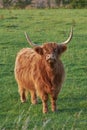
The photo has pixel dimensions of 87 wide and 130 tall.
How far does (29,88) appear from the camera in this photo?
8.80 meters

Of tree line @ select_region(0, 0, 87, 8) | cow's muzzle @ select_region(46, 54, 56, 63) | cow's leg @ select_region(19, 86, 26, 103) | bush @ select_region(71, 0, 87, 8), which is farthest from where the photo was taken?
tree line @ select_region(0, 0, 87, 8)

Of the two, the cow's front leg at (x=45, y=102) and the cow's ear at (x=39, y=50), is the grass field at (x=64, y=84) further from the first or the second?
the cow's ear at (x=39, y=50)

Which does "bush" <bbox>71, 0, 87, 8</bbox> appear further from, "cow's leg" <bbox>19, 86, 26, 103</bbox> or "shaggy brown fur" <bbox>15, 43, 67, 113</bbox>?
"shaggy brown fur" <bbox>15, 43, 67, 113</bbox>

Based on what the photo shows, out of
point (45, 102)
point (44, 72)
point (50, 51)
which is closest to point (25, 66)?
point (44, 72)

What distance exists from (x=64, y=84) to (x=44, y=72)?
204cm

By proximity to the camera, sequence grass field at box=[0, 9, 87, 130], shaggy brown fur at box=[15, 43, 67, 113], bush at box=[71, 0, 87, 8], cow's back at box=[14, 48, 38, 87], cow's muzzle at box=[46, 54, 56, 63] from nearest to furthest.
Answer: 1. grass field at box=[0, 9, 87, 130]
2. cow's muzzle at box=[46, 54, 56, 63]
3. shaggy brown fur at box=[15, 43, 67, 113]
4. cow's back at box=[14, 48, 38, 87]
5. bush at box=[71, 0, 87, 8]

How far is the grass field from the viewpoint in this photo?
7727 mm

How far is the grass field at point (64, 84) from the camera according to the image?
25.3ft

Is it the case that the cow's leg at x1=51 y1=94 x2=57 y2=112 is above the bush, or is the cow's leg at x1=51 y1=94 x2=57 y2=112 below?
above

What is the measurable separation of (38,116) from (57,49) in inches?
42.8

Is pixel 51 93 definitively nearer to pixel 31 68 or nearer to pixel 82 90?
pixel 31 68

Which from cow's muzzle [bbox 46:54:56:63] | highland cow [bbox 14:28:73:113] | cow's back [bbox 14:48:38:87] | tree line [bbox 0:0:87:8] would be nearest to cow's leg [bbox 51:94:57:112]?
highland cow [bbox 14:28:73:113]

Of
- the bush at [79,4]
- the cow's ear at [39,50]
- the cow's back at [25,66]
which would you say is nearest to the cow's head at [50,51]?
the cow's ear at [39,50]

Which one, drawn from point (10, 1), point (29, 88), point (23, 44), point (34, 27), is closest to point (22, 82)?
point (29, 88)
